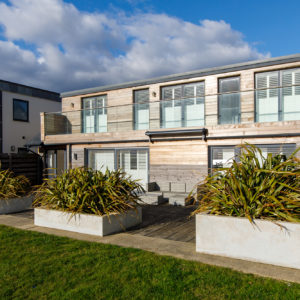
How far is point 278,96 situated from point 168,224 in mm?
6570

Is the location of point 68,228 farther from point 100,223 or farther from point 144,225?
point 144,225

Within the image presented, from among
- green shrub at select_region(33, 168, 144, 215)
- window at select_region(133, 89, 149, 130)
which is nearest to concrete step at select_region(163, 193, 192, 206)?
green shrub at select_region(33, 168, 144, 215)

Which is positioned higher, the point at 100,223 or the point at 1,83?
the point at 1,83

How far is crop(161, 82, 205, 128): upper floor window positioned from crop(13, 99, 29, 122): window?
1241 centimetres

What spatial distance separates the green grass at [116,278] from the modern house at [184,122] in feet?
19.4

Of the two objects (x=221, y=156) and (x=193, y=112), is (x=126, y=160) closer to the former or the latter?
(x=193, y=112)

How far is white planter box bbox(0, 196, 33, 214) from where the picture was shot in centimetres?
835

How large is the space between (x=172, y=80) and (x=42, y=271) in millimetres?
10245

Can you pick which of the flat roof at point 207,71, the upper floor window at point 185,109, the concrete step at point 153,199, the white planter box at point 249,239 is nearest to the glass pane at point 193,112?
the upper floor window at point 185,109

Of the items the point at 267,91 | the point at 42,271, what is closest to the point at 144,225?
the point at 42,271

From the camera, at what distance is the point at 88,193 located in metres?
6.16

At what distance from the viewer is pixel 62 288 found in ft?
11.3

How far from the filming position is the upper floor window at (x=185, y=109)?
36.6ft

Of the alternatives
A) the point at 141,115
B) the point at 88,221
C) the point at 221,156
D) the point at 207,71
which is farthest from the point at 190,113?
the point at 88,221
